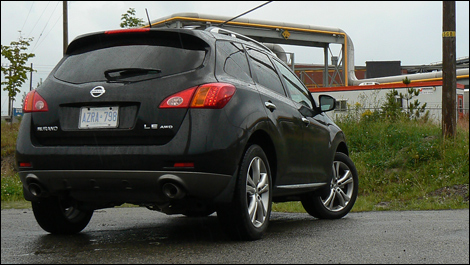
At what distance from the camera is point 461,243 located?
4691mm

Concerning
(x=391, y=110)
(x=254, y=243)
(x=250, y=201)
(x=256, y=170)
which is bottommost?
(x=391, y=110)

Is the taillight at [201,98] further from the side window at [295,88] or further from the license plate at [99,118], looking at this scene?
the side window at [295,88]

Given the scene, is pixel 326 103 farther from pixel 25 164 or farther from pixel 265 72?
pixel 25 164

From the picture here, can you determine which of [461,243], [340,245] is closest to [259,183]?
[340,245]

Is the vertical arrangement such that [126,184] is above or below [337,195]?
above

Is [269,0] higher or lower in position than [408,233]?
higher

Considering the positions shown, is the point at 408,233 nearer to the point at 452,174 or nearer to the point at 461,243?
the point at 461,243

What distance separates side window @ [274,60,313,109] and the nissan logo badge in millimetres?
2160

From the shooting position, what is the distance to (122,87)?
4.52 m

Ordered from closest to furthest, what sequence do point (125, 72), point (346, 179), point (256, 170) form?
point (125, 72), point (256, 170), point (346, 179)

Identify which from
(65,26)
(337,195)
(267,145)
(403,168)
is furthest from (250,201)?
(65,26)

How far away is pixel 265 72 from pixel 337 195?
1.95 meters

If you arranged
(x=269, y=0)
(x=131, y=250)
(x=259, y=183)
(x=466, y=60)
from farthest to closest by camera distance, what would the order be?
(x=466, y=60) < (x=269, y=0) < (x=259, y=183) < (x=131, y=250)

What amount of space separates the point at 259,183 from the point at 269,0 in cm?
412
